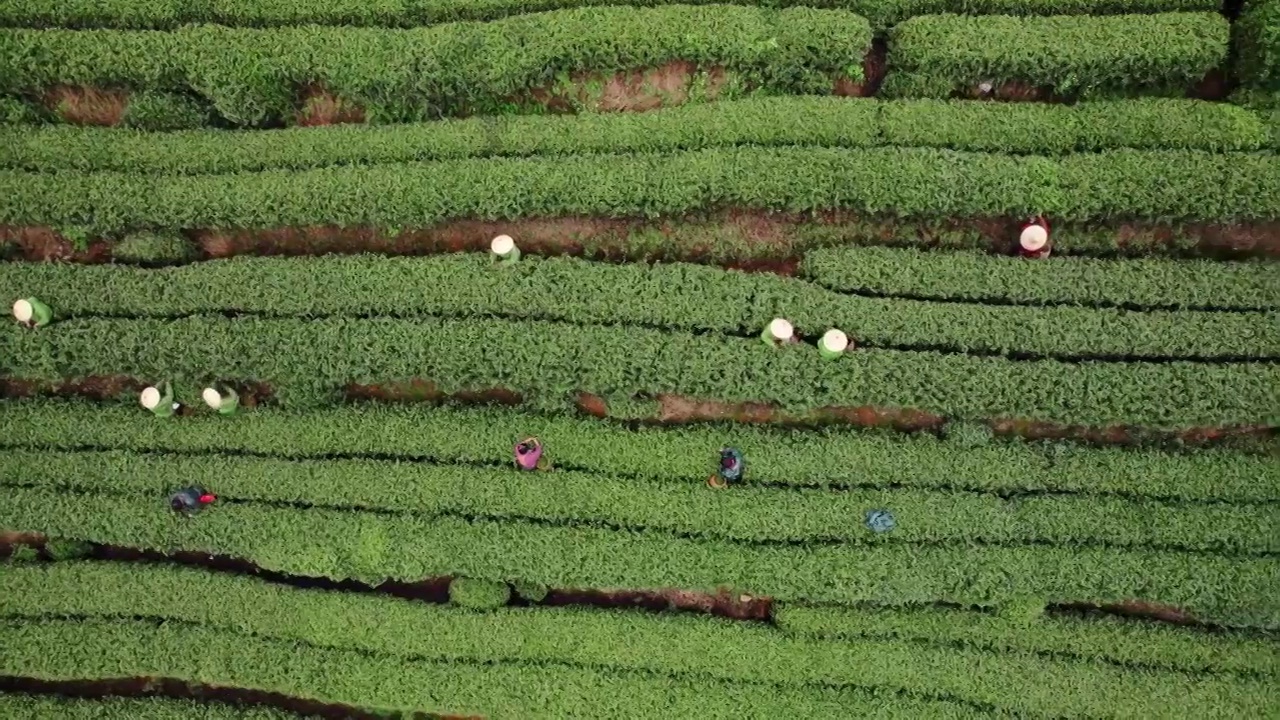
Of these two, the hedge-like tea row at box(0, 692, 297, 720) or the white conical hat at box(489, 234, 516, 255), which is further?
the hedge-like tea row at box(0, 692, 297, 720)

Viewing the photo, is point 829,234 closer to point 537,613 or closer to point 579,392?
point 579,392

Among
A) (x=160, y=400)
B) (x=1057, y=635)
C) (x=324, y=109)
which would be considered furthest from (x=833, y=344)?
(x=160, y=400)

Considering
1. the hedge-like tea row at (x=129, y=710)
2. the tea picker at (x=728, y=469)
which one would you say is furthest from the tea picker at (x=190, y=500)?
the tea picker at (x=728, y=469)

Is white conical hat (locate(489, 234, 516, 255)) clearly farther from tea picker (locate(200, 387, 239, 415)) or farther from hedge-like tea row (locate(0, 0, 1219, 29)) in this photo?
tea picker (locate(200, 387, 239, 415))

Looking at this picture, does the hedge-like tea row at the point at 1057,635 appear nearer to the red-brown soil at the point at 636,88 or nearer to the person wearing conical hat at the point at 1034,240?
the person wearing conical hat at the point at 1034,240

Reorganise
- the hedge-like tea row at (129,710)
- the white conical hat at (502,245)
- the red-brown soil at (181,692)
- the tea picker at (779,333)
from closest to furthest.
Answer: the tea picker at (779,333)
the white conical hat at (502,245)
the hedge-like tea row at (129,710)
the red-brown soil at (181,692)

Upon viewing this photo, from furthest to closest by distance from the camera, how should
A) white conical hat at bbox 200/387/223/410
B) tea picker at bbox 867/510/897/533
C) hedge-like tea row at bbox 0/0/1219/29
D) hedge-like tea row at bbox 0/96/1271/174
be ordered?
hedge-like tea row at bbox 0/0/1219/29
white conical hat at bbox 200/387/223/410
hedge-like tea row at bbox 0/96/1271/174
tea picker at bbox 867/510/897/533

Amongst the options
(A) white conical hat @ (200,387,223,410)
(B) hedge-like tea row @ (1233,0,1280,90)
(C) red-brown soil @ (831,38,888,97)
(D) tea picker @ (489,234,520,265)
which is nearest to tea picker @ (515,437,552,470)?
(D) tea picker @ (489,234,520,265)
